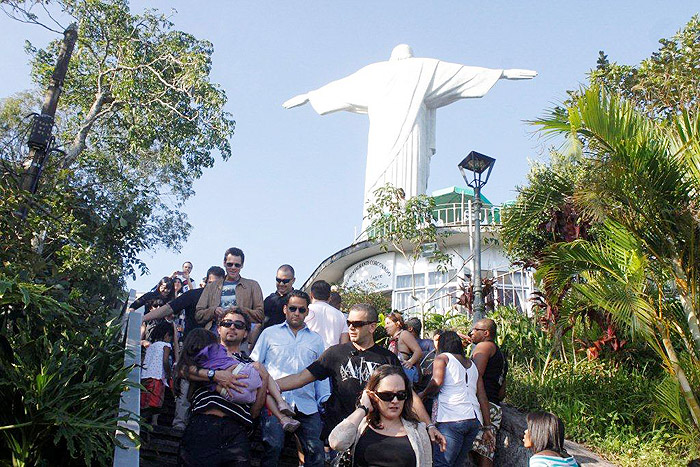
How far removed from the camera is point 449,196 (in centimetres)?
2728

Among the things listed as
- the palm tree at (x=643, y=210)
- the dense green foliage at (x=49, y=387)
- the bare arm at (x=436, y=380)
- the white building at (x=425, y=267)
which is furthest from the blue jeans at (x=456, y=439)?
the white building at (x=425, y=267)

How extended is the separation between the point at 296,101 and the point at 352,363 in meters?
23.0

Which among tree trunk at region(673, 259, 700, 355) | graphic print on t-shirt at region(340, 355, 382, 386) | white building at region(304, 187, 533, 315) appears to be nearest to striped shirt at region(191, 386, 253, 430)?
graphic print on t-shirt at region(340, 355, 382, 386)

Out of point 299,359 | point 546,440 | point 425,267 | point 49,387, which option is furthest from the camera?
point 425,267

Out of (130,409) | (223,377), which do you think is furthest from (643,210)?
(130,409)

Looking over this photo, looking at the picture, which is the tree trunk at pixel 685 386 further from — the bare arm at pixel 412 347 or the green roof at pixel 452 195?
the green roof at pixel 452 195

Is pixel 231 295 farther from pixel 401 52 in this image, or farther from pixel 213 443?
pixel 401 52

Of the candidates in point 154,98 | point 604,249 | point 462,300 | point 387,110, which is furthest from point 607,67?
point 387,110

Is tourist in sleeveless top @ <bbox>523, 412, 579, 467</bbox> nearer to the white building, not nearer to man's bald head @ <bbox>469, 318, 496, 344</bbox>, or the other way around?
man's bald head @ <bbox>469, 318, 496, 344</bbox>

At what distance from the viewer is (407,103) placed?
81.5 feet

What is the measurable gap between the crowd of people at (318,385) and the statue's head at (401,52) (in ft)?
65.7

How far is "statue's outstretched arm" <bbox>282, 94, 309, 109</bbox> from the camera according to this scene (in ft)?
88.6

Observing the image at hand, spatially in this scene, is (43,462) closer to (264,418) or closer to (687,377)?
(264,418)

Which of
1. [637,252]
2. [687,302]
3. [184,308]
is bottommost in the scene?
[184,308]
